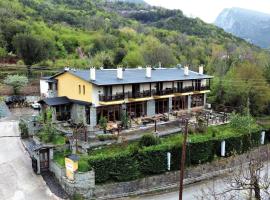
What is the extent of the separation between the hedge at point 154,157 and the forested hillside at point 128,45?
16.4 meters

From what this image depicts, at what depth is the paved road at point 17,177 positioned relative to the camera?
29.5 m

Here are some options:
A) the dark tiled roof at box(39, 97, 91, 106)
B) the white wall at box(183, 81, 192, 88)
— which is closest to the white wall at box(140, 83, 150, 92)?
the white wall at box(183, 81, 192, 88)

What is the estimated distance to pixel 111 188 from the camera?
31.5 m

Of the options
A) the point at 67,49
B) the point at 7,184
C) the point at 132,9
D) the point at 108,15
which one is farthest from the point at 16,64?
the point at 132,9

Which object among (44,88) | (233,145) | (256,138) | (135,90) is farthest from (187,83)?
(44,88)

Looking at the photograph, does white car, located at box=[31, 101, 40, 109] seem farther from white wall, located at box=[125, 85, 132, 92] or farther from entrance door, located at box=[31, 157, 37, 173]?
entrance door, located at box=[31, 157, 37, 173]

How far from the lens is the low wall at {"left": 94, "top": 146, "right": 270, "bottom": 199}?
103 feet

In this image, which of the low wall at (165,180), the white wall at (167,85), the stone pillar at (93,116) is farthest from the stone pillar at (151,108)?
the low wall at (165,180)

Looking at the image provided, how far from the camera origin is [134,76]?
4509 cm

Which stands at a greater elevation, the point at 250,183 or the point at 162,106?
the point at 250,183

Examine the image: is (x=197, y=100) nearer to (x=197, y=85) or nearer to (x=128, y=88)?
(x=197, y=85)

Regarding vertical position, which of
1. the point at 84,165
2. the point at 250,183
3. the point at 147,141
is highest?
the point at 250,183

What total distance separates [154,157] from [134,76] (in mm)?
13917

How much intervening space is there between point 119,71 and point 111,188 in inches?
599
